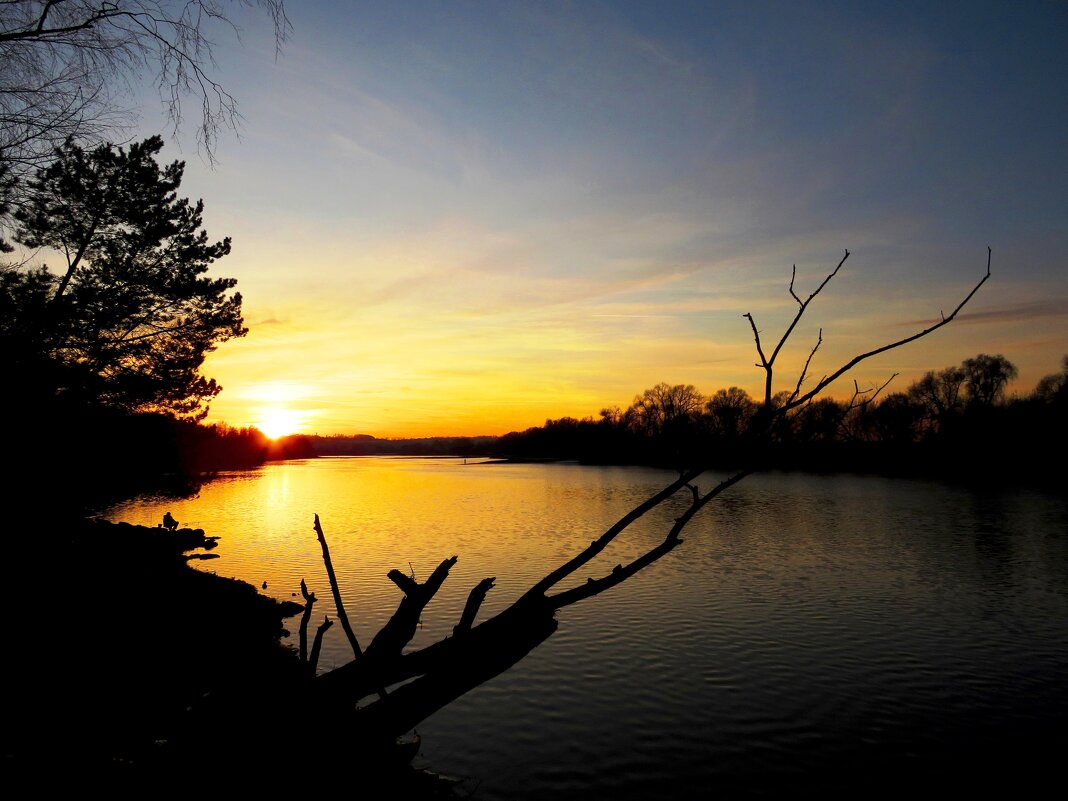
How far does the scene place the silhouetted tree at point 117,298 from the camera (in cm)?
1700

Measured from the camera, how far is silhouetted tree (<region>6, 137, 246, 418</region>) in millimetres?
17000

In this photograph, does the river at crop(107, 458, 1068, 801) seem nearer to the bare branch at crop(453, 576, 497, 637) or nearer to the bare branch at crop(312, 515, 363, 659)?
the bare branch at crop(312, 515, 363, 659)

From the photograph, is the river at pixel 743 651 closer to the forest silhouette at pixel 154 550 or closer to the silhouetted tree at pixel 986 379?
the forest silhouette at pixel 154 550

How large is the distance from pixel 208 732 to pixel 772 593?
68.6ft

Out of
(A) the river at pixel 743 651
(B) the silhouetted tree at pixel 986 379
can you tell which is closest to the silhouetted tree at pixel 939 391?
(B) the silhouetted tree at pixel 986 379

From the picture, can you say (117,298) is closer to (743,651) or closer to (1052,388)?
(743,651)

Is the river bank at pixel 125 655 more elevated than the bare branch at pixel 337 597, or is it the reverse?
the bare branch at pixel 337 597

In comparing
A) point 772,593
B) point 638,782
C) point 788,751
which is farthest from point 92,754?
point 772,593

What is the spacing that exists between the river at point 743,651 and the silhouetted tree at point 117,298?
8.41 m

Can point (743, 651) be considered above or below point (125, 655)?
below

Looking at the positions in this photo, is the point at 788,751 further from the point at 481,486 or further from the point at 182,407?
the point at 481,486

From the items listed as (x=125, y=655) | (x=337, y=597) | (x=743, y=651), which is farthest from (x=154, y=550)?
(x=743, y=651)

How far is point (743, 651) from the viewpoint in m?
15.9

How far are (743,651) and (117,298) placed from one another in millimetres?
21361
